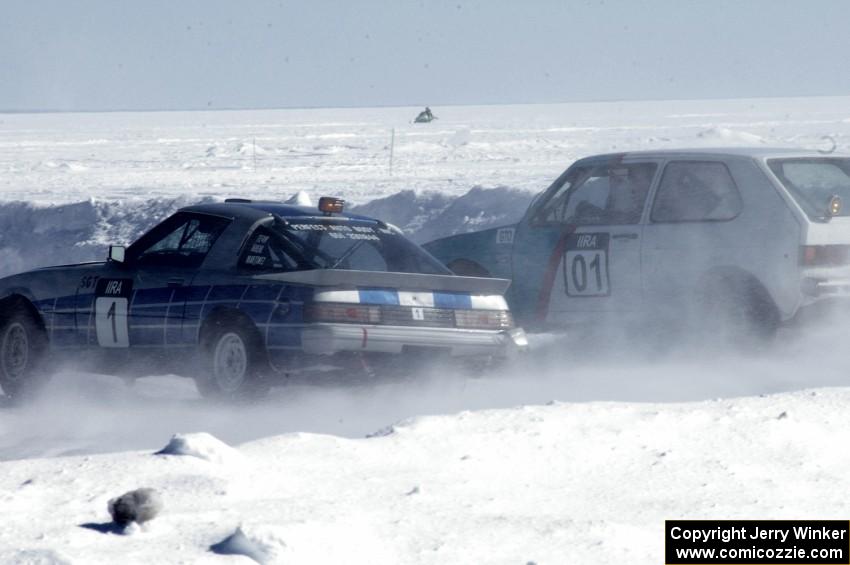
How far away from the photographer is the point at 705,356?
10.8 m

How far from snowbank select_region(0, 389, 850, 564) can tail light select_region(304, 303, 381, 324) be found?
52.0 inches

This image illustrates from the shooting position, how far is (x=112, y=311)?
32.5 feet

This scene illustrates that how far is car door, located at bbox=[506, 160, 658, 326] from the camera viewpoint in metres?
11.1

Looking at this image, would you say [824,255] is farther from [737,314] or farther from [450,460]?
[450,460]

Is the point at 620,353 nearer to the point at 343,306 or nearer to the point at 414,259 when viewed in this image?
the point at 414,259

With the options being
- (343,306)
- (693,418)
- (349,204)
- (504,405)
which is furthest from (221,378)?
(349,204)

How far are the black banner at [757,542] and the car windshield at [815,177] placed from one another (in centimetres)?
Result: 515

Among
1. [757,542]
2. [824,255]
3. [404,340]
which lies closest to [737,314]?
[824,255]

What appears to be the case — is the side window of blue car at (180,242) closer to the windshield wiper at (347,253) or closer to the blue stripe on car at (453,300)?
the windshield wiper at (347,253)

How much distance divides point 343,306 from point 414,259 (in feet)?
3.90

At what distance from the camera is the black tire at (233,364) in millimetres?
8898

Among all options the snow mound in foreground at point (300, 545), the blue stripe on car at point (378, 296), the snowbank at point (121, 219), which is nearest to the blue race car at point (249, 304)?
the blue stripe on car at point (378, 296)

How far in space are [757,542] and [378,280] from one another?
3924mm

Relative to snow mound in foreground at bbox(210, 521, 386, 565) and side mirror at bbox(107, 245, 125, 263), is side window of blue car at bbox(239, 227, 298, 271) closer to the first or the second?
side mirror at bbox(107, 245, 125, 263)
